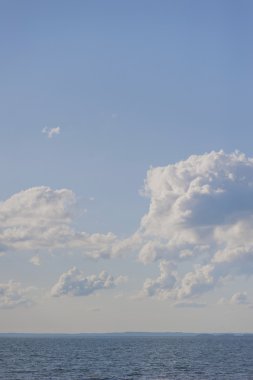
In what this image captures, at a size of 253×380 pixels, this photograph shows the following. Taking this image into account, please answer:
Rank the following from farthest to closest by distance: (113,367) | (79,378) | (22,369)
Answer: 1. (113,367)
2. (22,369)
3. (79,378)

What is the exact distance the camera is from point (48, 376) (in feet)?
279

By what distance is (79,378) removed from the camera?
3253 inches

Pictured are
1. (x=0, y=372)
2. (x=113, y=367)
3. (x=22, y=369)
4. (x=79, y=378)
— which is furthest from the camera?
(x=113, y=367)

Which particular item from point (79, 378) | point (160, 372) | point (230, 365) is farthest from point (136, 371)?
point (230, 365)

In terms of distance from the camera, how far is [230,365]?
110 meters

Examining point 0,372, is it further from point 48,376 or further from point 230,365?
point 230,365

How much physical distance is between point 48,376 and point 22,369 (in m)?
13.4

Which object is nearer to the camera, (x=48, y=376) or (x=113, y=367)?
(x=48, y=376)

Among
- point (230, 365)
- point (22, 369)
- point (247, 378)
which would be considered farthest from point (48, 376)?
point (230, 365)

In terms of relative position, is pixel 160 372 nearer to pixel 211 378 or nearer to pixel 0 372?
pixel 211 378

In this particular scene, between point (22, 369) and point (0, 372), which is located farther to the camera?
point (22, 369)

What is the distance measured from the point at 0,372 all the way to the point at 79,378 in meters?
15.3

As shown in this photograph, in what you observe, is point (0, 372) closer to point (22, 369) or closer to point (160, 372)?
point (22, 369)

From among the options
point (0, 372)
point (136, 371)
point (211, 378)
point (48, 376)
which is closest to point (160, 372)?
point (136, 371)
